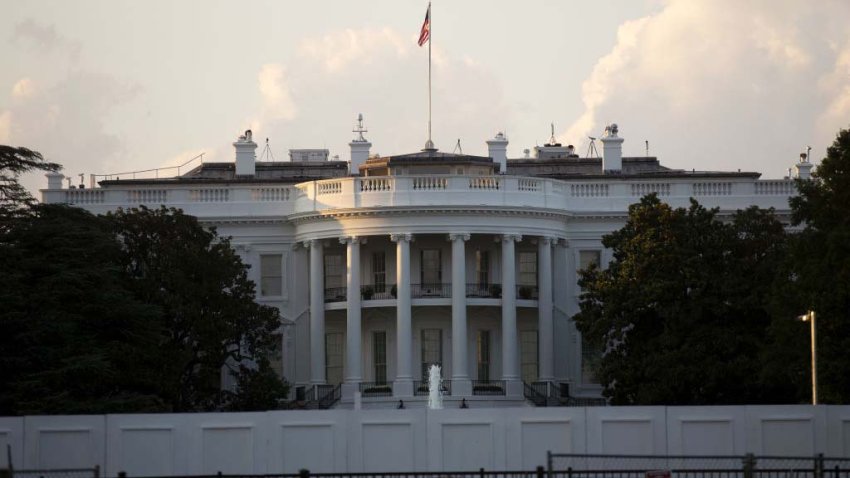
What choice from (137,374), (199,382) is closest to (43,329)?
(137,374)

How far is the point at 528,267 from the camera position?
95.6m

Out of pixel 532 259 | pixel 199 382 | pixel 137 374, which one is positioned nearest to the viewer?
pixel 137 374

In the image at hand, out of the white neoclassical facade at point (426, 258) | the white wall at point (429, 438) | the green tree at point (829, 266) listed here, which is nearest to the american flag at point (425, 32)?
the white neoclassical facade at point (426, 258)

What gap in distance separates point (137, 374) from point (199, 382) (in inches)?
216

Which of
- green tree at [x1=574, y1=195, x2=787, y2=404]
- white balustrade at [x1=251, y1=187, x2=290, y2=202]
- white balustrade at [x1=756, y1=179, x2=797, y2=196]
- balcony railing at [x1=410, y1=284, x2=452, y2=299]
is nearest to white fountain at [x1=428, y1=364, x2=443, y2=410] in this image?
balcony railing at [x1=410, y1=284, x2=452, y2=299]

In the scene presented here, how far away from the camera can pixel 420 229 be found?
91.6 m

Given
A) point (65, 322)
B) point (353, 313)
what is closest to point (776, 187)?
point (353, 313)

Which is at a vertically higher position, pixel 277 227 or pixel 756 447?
pixel 277 227

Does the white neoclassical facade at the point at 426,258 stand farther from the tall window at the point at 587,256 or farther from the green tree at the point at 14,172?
the green tree at the point at 14,172

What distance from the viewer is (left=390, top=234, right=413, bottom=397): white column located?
295 ft

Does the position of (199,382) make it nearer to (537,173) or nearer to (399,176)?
(399,176)

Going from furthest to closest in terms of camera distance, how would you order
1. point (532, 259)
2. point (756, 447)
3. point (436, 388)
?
1. point (532, 259)
2. point (436, 388)
3. point (756, 447)

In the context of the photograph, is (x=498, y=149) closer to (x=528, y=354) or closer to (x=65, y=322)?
(x=528, y=354)

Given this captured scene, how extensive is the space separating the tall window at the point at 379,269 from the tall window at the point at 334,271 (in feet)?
4.44
